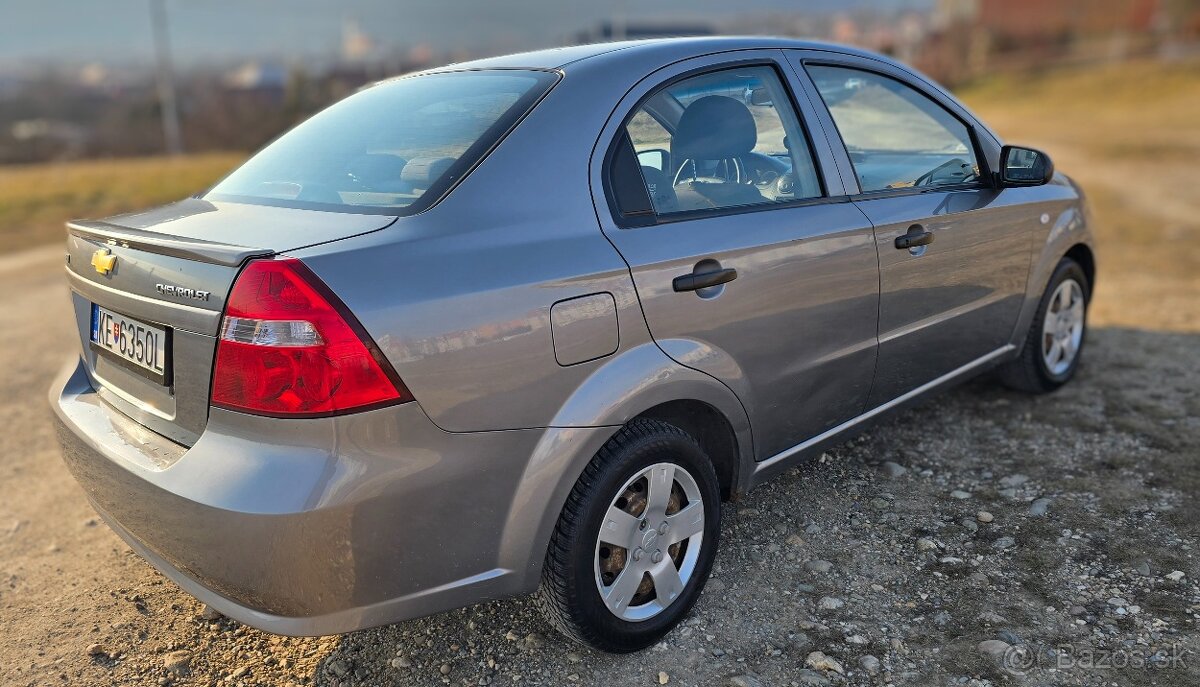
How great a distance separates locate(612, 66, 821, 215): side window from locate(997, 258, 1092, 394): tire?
1848 mm

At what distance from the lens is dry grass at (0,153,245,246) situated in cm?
1311

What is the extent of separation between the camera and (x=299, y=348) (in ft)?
6.38

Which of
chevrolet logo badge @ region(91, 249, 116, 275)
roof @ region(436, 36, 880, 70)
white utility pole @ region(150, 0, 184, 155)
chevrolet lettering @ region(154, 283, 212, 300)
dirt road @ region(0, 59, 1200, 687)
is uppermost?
white utility pole @ region(150, 0, 184, 155)

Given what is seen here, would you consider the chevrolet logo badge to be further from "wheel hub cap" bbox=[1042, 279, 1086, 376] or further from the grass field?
the grass field

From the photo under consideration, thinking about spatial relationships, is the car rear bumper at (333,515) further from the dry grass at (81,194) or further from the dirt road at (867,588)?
the dry grass at (81,194)

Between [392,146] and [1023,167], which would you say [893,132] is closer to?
[1023,167]

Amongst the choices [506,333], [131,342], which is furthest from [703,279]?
[131,342]

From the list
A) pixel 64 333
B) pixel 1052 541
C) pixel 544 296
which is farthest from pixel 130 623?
pixel 64 333

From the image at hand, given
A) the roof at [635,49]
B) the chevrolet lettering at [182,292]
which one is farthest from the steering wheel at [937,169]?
the chevrolet lettering at [182,292]

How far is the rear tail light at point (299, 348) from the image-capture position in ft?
6.37

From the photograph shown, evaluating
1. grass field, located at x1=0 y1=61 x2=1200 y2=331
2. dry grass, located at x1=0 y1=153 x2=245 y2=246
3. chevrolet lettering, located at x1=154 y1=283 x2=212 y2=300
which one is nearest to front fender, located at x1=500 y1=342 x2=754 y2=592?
chevrolet lettering, located at x1=154 y1=283 x2=212 y2=300

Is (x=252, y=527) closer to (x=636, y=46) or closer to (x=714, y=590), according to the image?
(x=714, y=590)

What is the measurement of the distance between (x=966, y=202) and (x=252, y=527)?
2840 mm

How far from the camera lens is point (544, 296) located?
86.0 inches
